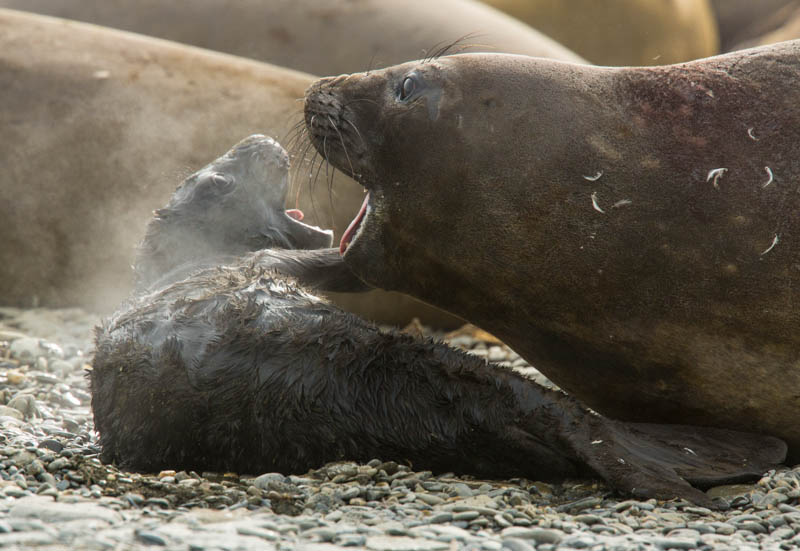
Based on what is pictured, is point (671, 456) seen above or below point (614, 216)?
below

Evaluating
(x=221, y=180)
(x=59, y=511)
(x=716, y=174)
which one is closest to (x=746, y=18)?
(x=221, y=180)

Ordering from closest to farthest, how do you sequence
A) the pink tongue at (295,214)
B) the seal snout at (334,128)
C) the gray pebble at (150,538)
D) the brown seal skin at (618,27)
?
the gray pebble at (150,538), the seal snout at (334,128), the pink tongue at (295,214), the brown seal skin at (618,27)

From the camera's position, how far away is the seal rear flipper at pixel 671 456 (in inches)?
113

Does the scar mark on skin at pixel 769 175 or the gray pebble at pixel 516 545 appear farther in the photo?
the scar mark on skin at pixel 769 175

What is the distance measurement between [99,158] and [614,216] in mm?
3375

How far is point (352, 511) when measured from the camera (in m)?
2.70

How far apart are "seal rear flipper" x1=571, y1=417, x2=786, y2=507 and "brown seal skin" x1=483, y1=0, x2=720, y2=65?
203 inches

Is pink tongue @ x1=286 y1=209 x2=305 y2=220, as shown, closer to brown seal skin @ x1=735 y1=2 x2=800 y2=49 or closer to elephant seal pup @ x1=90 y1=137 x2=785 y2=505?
elephant seal pup @ x1=90 y1=137 x2=785 y2=505

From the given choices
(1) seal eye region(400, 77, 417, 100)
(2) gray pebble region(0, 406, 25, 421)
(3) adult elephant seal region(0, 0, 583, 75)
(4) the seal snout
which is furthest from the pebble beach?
(3) adult elephant seal region(0, 0, 583, 75)

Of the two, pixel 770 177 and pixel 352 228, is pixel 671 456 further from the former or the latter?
pixel 352 228

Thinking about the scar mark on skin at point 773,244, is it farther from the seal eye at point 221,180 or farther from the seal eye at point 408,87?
the seal eye at point 221,180

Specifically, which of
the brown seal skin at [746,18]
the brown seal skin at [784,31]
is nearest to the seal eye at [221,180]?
the brown seal skin at [784,31]

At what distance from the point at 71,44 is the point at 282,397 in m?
3.64

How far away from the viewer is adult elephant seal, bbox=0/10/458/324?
18.5ft
